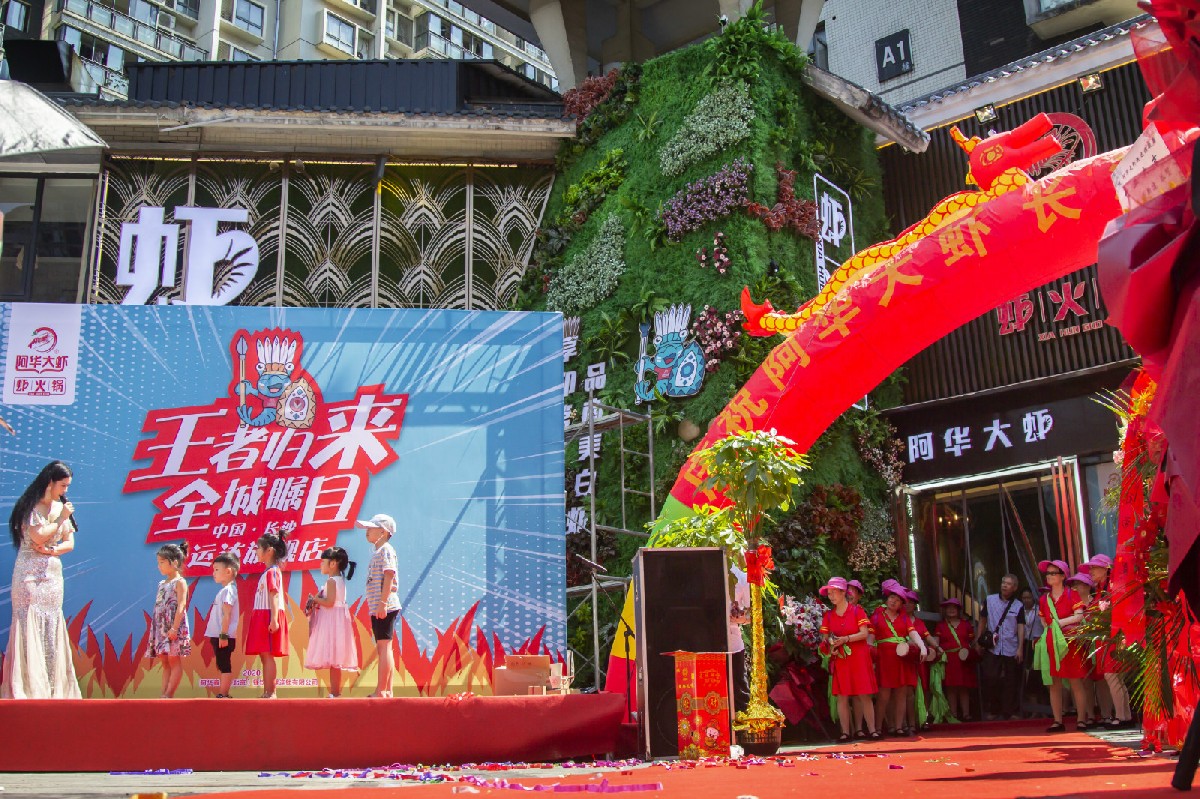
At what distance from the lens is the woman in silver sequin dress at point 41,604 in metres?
8.31

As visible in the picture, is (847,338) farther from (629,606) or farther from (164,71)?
(164,71)

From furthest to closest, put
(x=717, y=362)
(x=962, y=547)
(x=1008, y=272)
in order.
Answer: (x=962, y=547), (x=717, y=362), (x=1008, y=272)

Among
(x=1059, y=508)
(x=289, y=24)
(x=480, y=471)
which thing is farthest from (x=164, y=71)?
(x=289, y=24)

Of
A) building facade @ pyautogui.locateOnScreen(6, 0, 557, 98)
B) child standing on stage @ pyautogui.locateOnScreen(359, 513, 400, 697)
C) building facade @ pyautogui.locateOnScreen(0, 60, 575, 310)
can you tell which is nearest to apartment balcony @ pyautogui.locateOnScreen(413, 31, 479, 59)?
building facade @ pyautogui.locateOnScreen(6, 0, 557, 98)

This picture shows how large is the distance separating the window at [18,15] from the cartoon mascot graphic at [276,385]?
2245cm

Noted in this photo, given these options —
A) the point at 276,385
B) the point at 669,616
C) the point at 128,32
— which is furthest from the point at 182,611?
the point at 128,32

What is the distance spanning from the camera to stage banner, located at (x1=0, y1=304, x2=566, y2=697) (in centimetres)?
979

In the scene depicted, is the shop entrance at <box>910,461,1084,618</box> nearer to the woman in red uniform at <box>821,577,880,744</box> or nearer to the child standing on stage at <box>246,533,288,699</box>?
the woman in red uniform at <box>821,577,880,744</box>

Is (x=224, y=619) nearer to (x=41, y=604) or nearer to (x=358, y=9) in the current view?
(x=41, y=604)

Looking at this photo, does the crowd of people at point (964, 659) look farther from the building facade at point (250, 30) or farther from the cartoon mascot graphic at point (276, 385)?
the building facade at point (250, 30)

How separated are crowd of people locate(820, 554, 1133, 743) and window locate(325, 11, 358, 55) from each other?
91.3 ft

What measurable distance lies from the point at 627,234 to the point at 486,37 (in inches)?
1127

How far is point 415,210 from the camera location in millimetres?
14227

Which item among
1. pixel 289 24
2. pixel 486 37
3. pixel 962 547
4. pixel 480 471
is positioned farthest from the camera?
pixel 486 37
